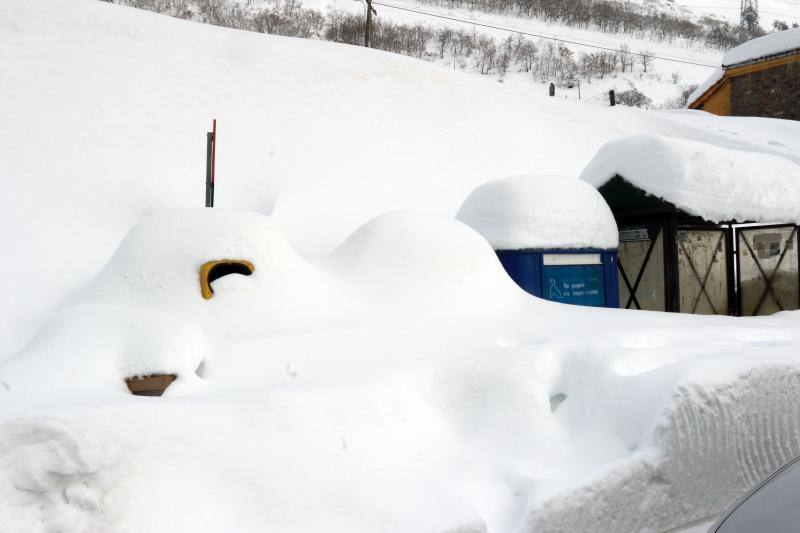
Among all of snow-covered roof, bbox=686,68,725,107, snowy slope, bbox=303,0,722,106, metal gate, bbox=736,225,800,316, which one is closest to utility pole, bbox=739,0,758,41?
snowy slope, bbox=303,0,722,106

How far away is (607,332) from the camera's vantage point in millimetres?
4484

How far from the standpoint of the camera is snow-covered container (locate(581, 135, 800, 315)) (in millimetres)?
8023

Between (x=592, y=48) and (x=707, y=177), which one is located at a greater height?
(x=592, y=48)

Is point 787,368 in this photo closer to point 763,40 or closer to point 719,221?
point 719,221

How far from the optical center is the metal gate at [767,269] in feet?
29.1

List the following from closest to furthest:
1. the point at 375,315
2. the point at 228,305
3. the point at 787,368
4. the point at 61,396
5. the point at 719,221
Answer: the point at 61,396
the point at 787,368
the point at 228,305
the point at 375,315
the point at 719,221

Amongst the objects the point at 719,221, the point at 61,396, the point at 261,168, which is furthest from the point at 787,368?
the point at 261,168

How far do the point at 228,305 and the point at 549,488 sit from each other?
255 cm

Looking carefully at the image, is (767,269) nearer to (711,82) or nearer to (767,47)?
(767,47)

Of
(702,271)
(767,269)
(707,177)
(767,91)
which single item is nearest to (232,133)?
(707,177)

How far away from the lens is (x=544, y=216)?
729 centimetres

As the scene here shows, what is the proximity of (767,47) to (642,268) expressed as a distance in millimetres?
15431

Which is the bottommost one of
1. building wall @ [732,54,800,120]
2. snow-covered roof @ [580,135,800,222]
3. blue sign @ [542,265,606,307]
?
blue sign @ [542,265,606,307]

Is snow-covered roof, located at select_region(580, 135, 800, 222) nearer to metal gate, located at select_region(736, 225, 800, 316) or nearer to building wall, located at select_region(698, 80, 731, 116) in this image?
metal gate, located at select_region(736, 225, 800, 316)
